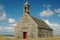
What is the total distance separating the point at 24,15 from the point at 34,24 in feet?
12.6

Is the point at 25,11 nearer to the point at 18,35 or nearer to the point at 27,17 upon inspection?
the point at 27,17

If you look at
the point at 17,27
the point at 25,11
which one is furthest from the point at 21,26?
the point at 25,11

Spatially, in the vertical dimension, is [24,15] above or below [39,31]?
above

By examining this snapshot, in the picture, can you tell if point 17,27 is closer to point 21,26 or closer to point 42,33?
point 21,26

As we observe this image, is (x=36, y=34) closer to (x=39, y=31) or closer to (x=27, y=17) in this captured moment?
(x=39, y=31)

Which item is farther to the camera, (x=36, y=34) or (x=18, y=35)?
(x=18, y=35)

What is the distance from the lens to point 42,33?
42438 mm

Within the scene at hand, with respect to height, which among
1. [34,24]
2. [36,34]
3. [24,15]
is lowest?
[36,34]

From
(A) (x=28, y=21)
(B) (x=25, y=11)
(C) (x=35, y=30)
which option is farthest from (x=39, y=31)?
(B) (x=25, y=11)

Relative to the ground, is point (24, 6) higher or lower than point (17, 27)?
higher

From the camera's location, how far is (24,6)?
42.6m

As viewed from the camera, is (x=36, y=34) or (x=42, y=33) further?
(x=42, y=33)

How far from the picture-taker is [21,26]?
42.2 metres

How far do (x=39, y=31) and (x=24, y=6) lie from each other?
773cm
